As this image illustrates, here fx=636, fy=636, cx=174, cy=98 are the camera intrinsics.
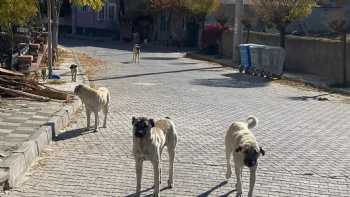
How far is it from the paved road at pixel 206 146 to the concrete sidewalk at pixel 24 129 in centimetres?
20

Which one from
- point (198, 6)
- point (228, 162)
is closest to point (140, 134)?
point (228, 162)

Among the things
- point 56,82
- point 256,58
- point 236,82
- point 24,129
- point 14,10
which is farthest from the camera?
point 256,58

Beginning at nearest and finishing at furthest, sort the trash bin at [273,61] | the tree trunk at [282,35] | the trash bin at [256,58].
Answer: the trash bin at [273,61], the trash bin at [256,58], the tree trunk at [282,35]

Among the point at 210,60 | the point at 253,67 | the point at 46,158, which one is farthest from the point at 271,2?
the point at 46,158

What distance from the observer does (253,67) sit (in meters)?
27.6

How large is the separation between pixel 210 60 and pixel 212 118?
21901 millimetres

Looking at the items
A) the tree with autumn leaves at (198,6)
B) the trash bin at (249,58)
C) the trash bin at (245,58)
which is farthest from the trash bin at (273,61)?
the tree with autumn leaves at (198,6)

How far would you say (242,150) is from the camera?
24.7 ft

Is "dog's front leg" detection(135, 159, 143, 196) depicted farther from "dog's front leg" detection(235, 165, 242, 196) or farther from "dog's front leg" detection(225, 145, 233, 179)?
"dog's front leg" detection(225, 145, 233, 179)

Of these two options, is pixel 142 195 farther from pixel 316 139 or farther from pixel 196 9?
pixel 196 9

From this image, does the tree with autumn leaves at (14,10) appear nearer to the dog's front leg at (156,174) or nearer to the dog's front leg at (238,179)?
the dog's front leg at (156,174)

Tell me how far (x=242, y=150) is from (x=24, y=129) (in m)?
5.09

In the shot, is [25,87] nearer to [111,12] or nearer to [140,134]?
[140,134]

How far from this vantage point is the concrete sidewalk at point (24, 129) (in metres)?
8.44
